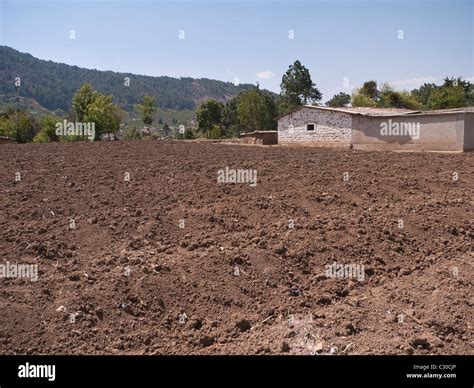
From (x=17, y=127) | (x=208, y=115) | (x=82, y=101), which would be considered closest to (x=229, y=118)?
(x=208, y=115)

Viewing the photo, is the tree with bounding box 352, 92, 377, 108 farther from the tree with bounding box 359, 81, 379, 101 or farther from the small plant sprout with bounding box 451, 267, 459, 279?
the small plant sprout with bounding box 451, 267, 459, 279

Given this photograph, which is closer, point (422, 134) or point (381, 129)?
point (422, 134)

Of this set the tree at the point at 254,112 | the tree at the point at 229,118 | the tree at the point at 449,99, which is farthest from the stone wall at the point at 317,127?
the tree at the point at 229,118

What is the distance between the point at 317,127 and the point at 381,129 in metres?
5.14

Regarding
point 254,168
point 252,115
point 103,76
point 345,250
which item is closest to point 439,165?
point 254,168

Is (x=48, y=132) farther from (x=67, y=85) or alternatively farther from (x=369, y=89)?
(x=67, y=85)

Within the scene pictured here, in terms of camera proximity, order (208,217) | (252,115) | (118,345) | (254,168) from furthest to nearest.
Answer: (252,115) < (254,168) < (208,217) < (118,345)

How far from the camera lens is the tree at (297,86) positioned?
5691 cm

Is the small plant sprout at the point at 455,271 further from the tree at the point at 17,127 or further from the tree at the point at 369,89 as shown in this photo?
the tree at the point at 369,89

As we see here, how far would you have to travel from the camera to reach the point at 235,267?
18.1 feet

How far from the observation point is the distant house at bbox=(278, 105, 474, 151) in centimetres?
2150
